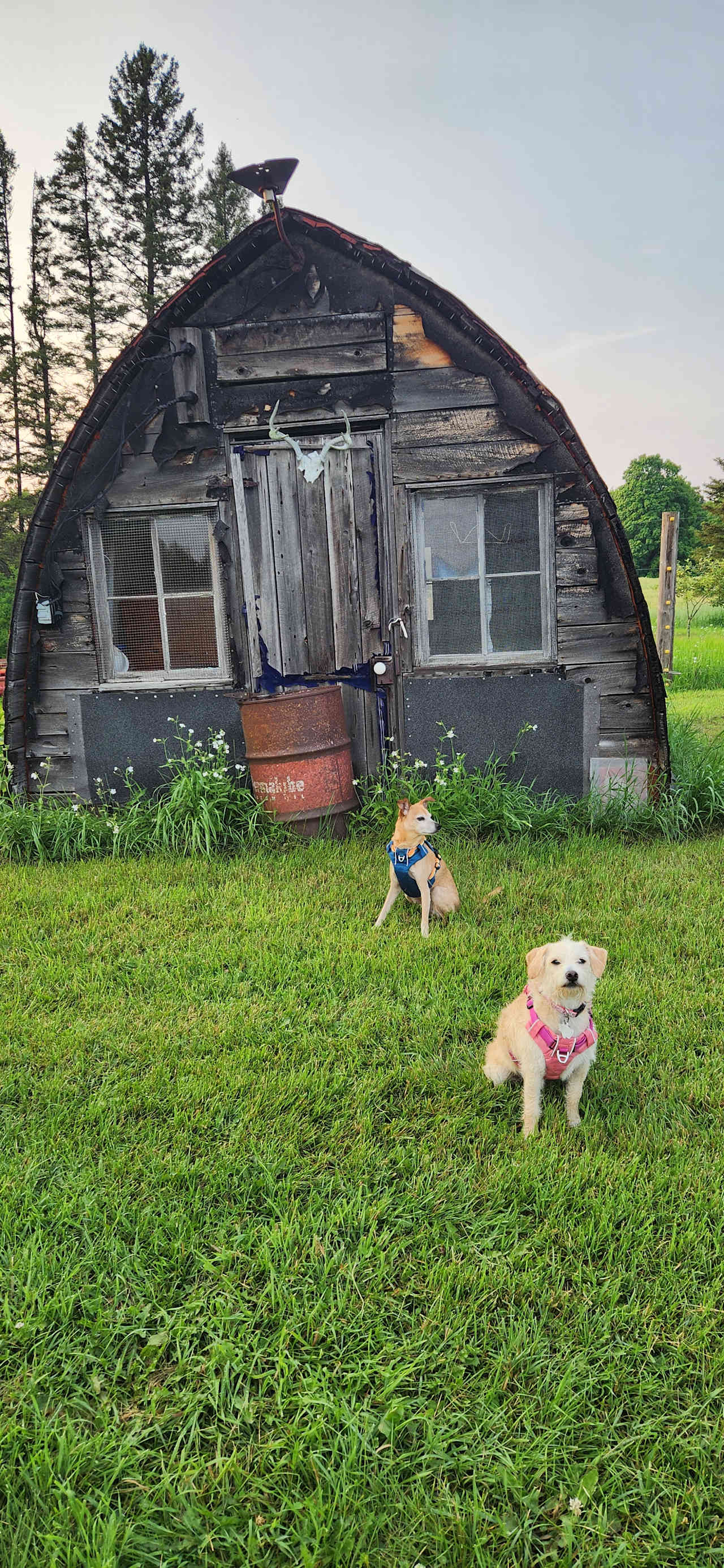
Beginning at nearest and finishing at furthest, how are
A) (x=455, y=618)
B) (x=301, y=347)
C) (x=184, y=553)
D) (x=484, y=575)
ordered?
(x=301, y=347)
(x=484, y=575)
(x=455, y=618)
(x=184, y=553)

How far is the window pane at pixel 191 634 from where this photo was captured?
22.0ft

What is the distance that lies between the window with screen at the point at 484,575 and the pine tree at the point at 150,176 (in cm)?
1755

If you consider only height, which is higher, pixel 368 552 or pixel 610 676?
pixel 368 552

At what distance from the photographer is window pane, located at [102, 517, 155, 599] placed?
6.64m

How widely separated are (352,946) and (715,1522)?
2.74 m

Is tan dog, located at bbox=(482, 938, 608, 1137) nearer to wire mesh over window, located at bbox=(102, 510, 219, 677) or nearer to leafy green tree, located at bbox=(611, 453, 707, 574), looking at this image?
wire mesh over window, located at bbox=(102, 510, 219, 677)

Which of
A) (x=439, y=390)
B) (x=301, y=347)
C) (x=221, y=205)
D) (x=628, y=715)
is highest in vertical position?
(x=221, y=205)

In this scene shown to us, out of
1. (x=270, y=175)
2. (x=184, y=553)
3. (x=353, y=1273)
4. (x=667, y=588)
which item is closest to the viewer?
(x=353, y=1273)

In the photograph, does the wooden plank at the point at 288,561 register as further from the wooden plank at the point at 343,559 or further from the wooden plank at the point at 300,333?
the wooden plank at the point at 300,333

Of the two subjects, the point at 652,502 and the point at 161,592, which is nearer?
the point at 161,592

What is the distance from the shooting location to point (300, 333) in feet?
20.1

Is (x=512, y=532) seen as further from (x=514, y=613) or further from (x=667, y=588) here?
(x=667, y=588)

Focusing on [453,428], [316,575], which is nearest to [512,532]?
[453,428]

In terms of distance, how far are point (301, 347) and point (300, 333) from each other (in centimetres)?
10
